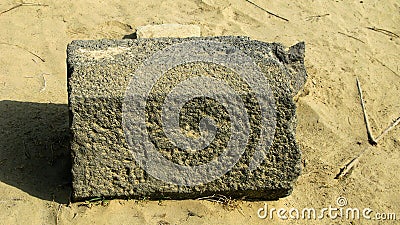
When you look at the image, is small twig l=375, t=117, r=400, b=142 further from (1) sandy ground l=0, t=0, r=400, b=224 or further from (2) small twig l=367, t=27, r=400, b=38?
(2) small twig l=367, t=27, r=400, b=38

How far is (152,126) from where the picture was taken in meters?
3.25

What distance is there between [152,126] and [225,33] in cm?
206

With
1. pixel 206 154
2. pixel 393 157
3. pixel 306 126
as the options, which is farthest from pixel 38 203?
pixel 393 157

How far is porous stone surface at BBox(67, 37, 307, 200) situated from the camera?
10.5 ft

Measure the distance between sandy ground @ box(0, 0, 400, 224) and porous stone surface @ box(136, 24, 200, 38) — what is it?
8.9 inches

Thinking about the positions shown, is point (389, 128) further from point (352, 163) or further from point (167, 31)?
point (167, 31)

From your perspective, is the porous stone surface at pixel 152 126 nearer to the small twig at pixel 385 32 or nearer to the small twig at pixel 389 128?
the small twig at pixel 389 128

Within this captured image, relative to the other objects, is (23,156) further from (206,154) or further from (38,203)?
(206,154)

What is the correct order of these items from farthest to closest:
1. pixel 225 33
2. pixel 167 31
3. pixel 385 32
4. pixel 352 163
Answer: pixel 385 32 → pixel 225 33 → pixel 167 31 → pixel 352 163

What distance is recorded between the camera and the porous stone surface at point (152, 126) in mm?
3193

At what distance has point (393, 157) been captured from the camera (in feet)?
13.4

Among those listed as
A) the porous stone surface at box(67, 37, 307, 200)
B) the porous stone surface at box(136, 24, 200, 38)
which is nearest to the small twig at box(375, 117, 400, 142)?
the porous stone surface at box(67, 37, 307, 200)

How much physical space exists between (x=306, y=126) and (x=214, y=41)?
112 cm

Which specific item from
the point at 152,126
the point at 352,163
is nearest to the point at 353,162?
the point at 352,163
